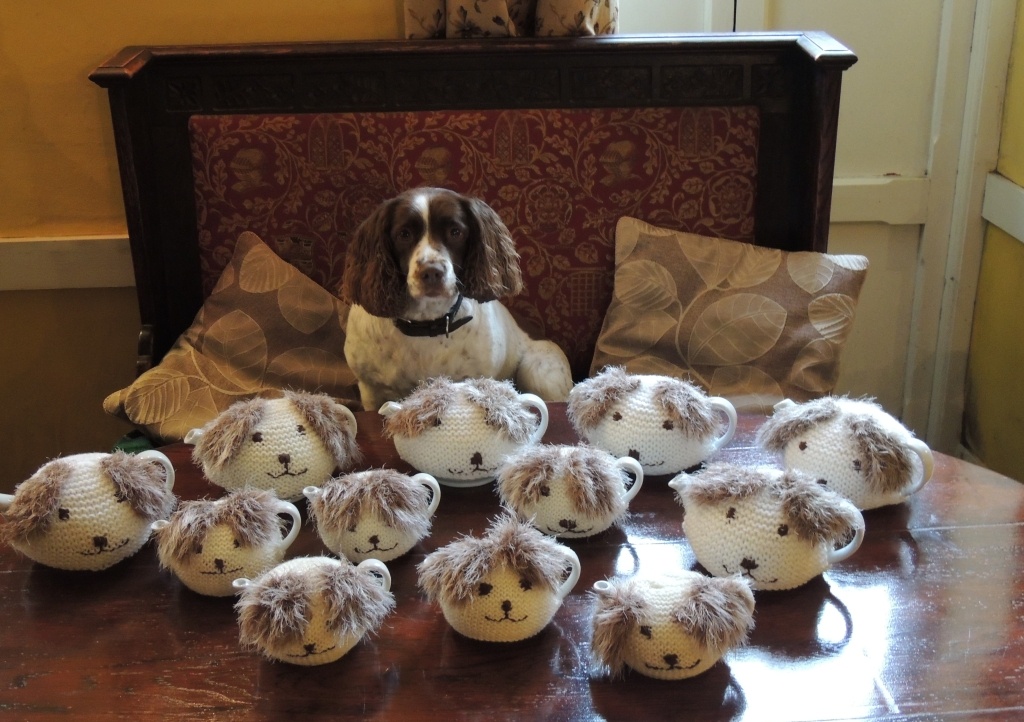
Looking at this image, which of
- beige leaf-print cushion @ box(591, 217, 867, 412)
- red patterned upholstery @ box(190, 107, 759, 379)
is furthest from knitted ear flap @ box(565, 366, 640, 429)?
red patterned upholstery @ box(190, 107, 759, 379)

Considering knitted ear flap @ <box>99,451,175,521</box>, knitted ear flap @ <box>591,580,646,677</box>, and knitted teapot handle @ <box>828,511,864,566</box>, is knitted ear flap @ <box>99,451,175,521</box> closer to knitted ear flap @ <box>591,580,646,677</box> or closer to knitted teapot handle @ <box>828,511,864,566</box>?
knitted ear flap @ <box>591,580,646,677</box>

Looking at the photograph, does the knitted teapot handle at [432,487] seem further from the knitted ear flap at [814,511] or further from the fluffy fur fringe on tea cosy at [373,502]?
the knitted ear flap at [814,511]

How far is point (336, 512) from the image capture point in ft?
3.39

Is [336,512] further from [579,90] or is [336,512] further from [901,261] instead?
[901,261]

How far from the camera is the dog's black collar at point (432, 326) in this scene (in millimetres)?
1729

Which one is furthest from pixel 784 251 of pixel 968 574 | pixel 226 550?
pixel 226 550

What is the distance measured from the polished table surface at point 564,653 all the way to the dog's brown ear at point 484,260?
688 mm

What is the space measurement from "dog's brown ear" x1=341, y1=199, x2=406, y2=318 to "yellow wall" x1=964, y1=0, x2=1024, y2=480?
138 centimetres

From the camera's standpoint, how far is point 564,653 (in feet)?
3.06

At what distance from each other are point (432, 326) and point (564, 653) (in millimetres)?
887

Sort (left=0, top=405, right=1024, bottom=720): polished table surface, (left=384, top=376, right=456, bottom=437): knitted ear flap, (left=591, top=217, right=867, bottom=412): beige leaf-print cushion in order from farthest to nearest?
(left=591, top=217, right=867, bottom=412): beige leaf-print cushion
(left=384, top=376, right=456, bottom=437): knitted ear flap
(left=0, top=405, right=1024, bottom=720): polished table surface

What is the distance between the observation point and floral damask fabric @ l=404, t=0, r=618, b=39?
1.94m

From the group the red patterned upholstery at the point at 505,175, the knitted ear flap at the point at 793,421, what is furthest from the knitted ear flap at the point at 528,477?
the red patterned upholstery at the point at 505,175

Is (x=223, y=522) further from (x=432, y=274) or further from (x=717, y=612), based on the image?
(x=432, y=274)
